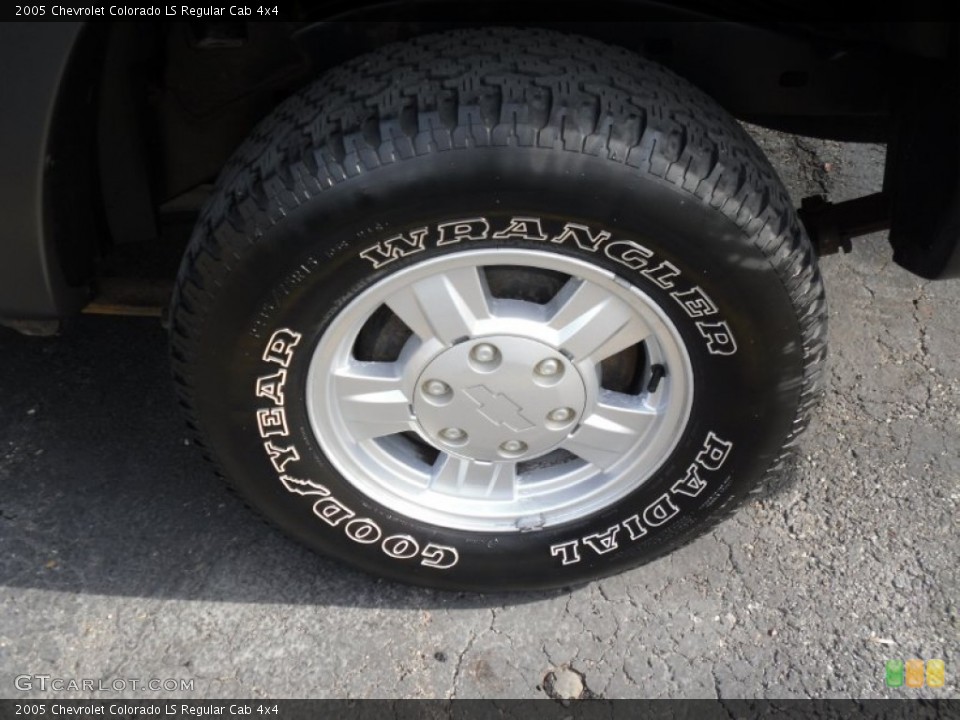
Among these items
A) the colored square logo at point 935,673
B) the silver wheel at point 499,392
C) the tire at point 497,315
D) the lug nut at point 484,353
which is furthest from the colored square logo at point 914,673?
the lug nut at point 484,353

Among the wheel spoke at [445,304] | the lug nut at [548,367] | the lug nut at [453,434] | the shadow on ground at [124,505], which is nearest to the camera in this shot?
the wheel spoke at [445,304]

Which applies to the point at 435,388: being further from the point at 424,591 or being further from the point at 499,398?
the point at 424,591

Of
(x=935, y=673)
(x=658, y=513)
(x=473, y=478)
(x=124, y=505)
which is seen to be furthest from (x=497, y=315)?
(x=935, y=673)

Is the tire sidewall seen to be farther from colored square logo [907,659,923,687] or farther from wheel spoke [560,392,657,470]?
colored square logo [907,659,923,687]

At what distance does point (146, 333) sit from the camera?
3.08 meters

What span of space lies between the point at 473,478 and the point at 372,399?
346 millimetres

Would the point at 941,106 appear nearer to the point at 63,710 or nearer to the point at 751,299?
the point at 751,299

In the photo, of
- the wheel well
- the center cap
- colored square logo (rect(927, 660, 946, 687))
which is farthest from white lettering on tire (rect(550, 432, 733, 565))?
the wheel well

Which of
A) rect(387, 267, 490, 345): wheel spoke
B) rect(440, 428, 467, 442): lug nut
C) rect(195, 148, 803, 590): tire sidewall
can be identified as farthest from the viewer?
rect(440, 428, 467, 442): lug nut

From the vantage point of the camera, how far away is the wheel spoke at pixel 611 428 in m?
2.23

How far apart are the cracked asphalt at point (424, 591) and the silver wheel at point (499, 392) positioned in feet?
1.02

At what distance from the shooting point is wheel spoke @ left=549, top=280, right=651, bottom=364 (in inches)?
80.9

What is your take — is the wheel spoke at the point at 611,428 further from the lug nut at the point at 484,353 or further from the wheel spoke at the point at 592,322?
the lug nut at the point at 484,353

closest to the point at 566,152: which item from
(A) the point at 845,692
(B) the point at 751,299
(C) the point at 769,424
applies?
(B) the point at 751,299
